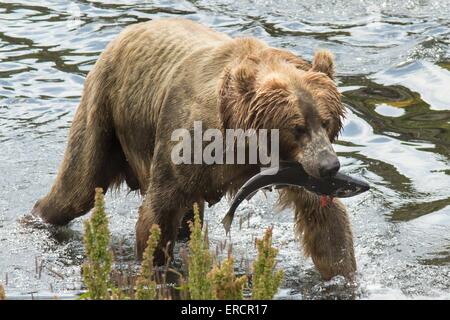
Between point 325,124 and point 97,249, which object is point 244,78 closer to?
point 325,124

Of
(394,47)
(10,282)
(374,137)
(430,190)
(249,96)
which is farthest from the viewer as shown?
(394,47)

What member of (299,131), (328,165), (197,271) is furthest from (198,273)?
(299,131)

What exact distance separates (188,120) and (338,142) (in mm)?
3733

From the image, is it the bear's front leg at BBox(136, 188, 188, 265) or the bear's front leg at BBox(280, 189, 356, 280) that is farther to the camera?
the bear's front leg at BBox(136, 188, 188, 265)

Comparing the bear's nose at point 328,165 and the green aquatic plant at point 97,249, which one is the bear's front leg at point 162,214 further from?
the green aquatic plant at point 97,249

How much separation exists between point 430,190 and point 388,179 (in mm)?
438

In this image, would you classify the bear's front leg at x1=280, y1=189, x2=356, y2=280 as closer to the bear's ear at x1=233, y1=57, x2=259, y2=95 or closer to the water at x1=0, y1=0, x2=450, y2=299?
the water at x1=0, y1=0, x2=450, y2=299

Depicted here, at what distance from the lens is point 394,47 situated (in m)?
13.1

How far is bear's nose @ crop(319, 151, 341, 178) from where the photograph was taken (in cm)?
648

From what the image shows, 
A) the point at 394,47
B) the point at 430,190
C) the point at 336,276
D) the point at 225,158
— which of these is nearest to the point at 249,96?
the point at 225,158

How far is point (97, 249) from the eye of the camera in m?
5.48

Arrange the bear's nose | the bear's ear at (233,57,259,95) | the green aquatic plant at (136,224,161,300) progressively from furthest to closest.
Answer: the bear's ear at (233,57,259,95)
the bear's nose
the green aquatic plant at (136,224,161,300)

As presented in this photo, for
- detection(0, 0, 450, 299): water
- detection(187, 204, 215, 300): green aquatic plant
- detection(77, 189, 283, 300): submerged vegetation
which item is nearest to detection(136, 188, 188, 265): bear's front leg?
detection(0, 0, 450, 299): water
